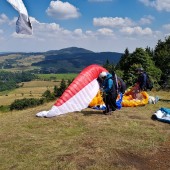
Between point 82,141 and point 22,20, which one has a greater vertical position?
point 22,20

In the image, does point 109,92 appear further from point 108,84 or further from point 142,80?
point 142,80

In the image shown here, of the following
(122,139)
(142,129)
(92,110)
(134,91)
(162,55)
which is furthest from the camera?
(162,55)

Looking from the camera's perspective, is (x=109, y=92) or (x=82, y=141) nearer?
(x=82, y=141)

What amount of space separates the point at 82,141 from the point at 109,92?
5389 mm

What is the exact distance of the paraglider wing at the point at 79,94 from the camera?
1739 centimetres

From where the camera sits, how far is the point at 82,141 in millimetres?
13047

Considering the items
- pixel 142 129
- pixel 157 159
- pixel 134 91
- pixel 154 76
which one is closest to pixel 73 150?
pixel 157 159

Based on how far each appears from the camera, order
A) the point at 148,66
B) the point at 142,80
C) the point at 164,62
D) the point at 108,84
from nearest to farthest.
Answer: the point at 108,84, the point at 142,80, the point at 148,66, the point at 164,62

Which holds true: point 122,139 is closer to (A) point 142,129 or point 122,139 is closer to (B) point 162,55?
(A) point 142,129

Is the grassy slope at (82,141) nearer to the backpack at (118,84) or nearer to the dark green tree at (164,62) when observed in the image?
→ the backpack at (118,84)

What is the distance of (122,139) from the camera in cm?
1341

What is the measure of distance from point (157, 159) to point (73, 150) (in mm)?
3046

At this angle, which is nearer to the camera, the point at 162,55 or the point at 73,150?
the point at 73,150

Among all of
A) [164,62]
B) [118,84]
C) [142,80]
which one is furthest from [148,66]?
[118,84]
